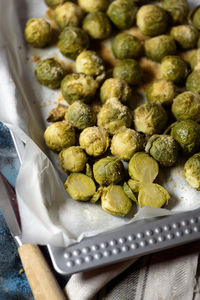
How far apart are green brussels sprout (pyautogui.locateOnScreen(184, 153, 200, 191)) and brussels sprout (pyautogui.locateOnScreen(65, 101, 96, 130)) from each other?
1.60 ft


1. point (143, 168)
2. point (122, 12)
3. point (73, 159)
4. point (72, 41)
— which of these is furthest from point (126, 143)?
point (122, 12)

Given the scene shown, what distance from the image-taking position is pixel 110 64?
2213 mm

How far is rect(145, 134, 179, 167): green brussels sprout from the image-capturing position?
185 cm

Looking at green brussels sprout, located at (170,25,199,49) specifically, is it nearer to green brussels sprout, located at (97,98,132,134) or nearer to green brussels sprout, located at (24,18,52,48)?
green brussels sprout, located at (97,98,132,134)

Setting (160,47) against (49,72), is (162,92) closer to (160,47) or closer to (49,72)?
(160,47)

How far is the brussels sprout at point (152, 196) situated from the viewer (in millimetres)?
1784

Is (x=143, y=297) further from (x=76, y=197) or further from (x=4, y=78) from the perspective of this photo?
(x=4, y=78)

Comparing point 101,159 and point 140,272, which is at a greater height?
point 101,159

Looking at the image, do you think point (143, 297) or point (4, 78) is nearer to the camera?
point (143, 297)

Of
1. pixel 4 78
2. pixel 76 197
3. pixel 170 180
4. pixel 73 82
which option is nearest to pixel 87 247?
pixel 76 197

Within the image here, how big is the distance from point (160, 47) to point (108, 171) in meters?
0.74

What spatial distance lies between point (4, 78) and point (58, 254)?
0.91 metres

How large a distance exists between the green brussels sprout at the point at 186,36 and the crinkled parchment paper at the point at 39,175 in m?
0.59

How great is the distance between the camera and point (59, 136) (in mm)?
1888
